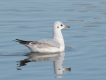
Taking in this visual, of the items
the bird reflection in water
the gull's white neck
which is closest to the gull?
the gull's white neck

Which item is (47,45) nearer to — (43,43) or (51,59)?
(43,43)

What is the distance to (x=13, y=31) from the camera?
18016 mm

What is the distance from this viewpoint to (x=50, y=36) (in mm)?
17609

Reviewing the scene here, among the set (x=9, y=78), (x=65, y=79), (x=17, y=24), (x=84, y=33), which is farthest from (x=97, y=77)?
(x=17, y=24)

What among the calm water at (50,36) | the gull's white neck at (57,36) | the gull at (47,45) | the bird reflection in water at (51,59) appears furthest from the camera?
the gull's white neck at (57,36)

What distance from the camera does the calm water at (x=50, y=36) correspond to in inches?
505

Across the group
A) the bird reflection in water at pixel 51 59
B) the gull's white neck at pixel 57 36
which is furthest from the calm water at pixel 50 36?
the gull's white neck at pixel 57 36

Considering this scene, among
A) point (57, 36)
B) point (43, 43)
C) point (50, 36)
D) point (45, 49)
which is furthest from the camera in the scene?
point (50, 36)

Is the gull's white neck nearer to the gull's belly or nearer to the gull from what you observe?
the gull

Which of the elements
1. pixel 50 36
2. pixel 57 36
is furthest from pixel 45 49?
pixel 50 36

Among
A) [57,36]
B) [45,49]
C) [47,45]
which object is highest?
[57,36]

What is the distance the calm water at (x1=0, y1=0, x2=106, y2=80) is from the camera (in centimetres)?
1284

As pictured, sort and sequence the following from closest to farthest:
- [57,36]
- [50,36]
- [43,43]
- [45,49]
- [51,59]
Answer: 1. [51,59]
2. [43,43]
3. [45,49]
4. [57,36]
5. [50,36]

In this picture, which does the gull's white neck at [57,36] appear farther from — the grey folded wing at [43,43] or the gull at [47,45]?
→ the grey folded wing at [43,43]
